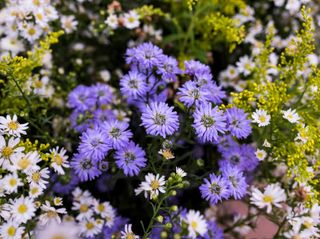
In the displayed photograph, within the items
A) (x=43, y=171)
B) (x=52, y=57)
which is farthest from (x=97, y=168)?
(x=52, y=57)

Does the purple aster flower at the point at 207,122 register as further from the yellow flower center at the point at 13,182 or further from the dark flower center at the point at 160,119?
the yellow flower center at the point at 13,182

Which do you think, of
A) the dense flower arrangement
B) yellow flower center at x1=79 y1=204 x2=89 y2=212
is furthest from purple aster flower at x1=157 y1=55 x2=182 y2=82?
yellow flower center at x1=79 y1=204 x2=89 y2=212

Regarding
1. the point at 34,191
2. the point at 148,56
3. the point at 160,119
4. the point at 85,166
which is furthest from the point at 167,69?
the point at 34,191

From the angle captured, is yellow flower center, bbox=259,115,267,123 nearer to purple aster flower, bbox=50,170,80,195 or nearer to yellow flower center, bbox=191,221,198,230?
yellow flower center, bbox=191,221,198,230

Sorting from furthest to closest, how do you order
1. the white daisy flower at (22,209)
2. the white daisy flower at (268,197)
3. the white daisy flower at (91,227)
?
the white daisy flower at (91,227), the white daisy flower at (268,197), the white daisy flower at (22,209)

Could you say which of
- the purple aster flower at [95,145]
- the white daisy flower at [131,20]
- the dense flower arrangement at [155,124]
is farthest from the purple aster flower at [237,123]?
the white daisy flower at [131,20]
